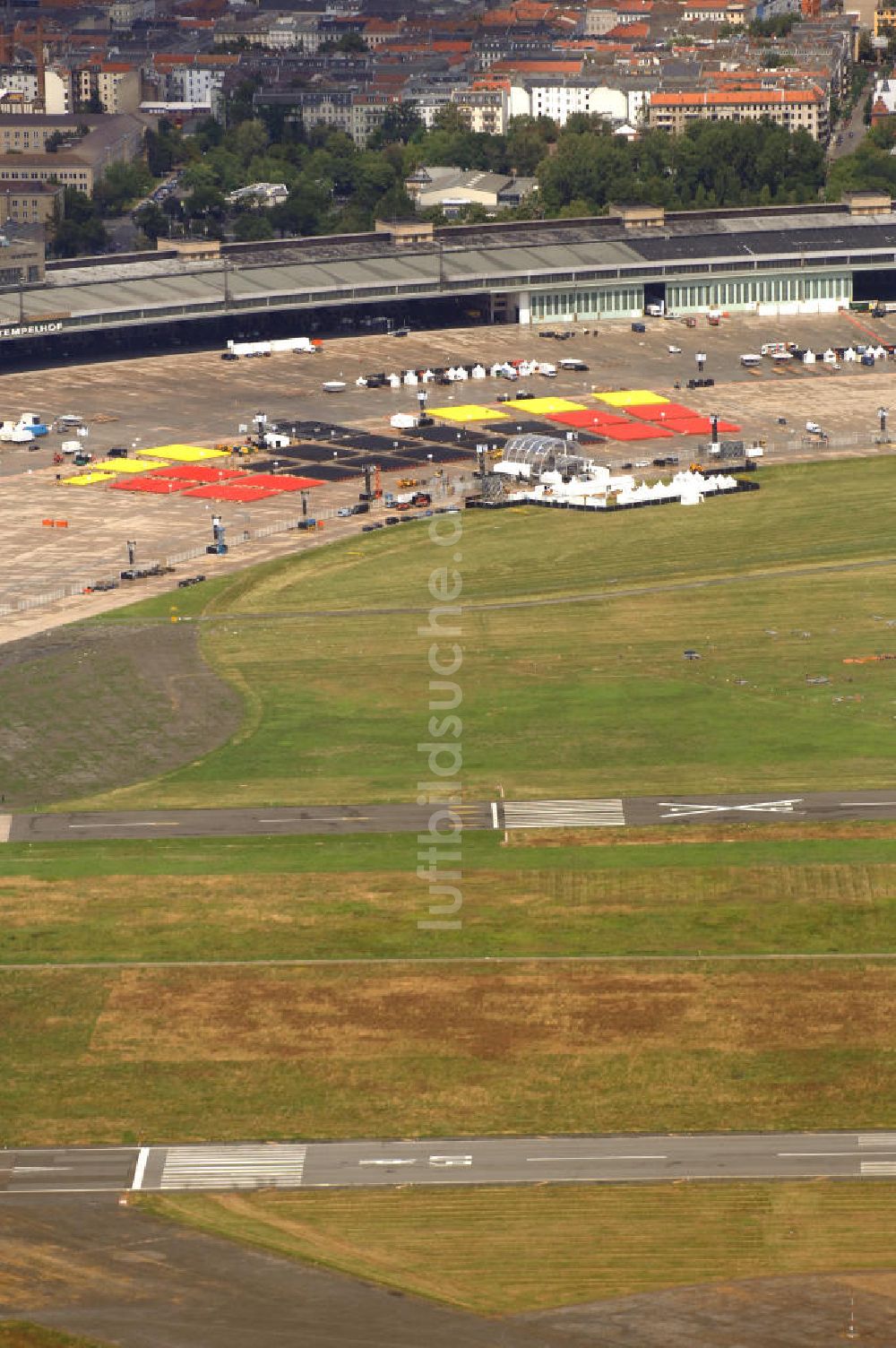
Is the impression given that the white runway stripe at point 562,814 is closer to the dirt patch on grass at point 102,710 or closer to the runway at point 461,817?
the runway at point 461,817

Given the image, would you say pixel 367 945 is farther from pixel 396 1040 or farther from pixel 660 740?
pixel 660 740

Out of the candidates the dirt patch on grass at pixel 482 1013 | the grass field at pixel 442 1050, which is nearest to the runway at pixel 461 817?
the grass field at pixel 442 1050

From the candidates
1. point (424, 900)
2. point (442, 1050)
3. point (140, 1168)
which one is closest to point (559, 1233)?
point (442, 1050)

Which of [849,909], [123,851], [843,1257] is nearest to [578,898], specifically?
[849,909]

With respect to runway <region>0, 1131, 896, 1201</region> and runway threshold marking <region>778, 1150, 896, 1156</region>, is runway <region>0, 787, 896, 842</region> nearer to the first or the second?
runway <region>0, 1131, 896, 1201</region>

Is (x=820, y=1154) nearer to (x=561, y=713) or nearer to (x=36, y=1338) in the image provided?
(x=36, y=1338)
